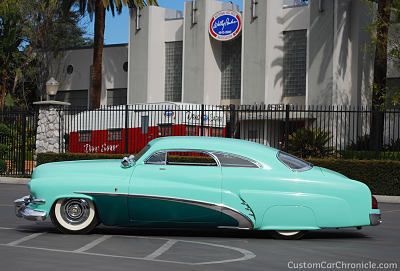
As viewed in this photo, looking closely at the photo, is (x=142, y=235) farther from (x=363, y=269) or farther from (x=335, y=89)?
(x=335, y=89)

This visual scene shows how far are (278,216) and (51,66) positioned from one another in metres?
39.1

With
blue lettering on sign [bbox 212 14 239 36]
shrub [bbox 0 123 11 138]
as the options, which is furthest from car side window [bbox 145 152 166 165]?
blue lettering on sign [bbox 212 14 239 36]

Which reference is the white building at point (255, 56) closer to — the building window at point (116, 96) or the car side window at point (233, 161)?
the building window at point (116, 96)

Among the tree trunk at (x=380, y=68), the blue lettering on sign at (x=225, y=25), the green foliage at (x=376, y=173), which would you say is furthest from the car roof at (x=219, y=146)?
the blue lettering on sign at (x=225, y=25)

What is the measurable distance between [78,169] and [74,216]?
702 millimetres

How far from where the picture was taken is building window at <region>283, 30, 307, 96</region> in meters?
37.0

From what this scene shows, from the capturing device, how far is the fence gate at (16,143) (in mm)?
27297

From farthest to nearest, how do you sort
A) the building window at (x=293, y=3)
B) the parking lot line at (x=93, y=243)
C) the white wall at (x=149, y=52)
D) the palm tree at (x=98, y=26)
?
1. the white wall at (x=149, y=52)
2. the building window at (x=293, y=3)
3. the palm tree at (x=98, y=26)
4. the parking lot line at (x=93, y=243)

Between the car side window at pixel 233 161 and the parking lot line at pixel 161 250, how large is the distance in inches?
53.5

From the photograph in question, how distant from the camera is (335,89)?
3516 centimetres

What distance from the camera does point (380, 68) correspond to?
91.4 ft

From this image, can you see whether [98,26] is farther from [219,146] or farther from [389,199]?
[219,146]

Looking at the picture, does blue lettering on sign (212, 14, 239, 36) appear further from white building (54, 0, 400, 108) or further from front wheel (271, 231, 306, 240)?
front wheel (271, 231, 306, 240)

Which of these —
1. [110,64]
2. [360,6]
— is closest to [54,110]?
[360,6]
